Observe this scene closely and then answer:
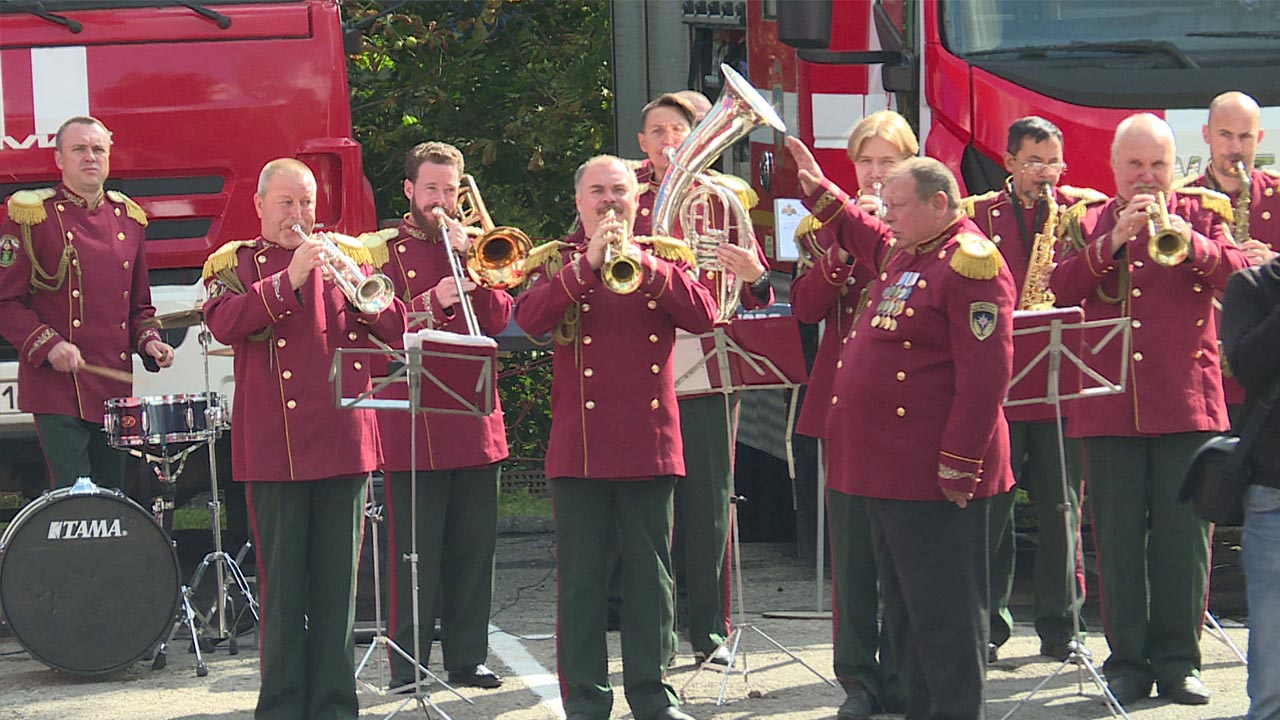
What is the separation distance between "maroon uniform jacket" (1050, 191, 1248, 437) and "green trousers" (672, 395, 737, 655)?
135 centimetres

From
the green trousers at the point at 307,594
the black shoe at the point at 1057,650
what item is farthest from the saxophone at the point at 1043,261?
the green trousers at the point at 307,594

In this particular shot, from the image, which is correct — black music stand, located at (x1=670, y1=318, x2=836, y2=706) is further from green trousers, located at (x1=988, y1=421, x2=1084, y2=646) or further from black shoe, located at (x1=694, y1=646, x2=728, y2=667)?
green trousers, located at (x1=988, y1=421, x2=1084, y2=646)

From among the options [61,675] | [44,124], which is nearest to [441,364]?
[61,675]

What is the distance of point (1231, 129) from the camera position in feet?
23.6

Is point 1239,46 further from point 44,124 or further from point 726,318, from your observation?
point 44,124

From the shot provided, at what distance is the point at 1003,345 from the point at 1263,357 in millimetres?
922

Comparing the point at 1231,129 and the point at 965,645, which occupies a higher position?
the point at 1231,129

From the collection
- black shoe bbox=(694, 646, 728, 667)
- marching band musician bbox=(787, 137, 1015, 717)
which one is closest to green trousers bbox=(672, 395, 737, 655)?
black shoe bbox=(694, 646, 728, 667)

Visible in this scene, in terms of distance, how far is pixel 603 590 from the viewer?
6.41 meters

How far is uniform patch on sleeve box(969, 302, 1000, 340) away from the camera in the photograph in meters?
5.59

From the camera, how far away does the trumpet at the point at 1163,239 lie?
6.50 meters

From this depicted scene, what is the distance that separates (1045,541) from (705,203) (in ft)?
5.94

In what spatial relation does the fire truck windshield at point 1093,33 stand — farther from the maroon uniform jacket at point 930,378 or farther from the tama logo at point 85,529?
the tama logo at point 85,529

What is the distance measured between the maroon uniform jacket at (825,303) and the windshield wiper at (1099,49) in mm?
1672
